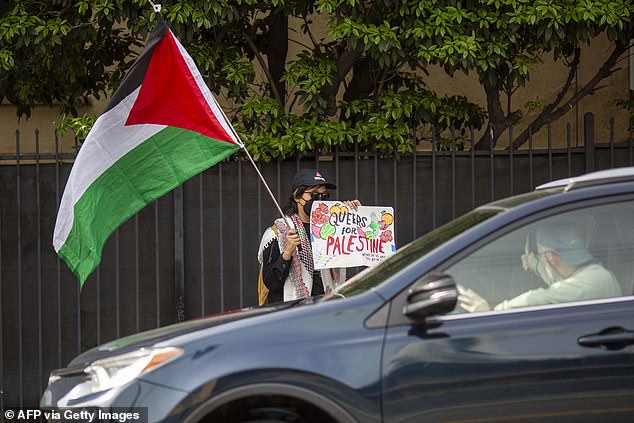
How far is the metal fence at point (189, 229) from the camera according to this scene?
Result: 27.2 ft

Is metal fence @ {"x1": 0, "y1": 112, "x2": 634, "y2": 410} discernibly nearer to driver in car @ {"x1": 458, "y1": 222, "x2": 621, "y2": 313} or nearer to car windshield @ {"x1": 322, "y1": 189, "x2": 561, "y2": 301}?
car windshield @ {"x1": 322, "y1": 189, "x2": 561, "y2": 301}

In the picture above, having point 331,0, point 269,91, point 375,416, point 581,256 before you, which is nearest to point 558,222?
point 581,256

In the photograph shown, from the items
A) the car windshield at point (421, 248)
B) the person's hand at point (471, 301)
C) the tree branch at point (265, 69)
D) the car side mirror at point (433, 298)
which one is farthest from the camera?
the tree branch at point (265, 69)

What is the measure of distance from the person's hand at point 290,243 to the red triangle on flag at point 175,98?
83 cm

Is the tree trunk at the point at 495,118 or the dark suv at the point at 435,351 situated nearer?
the dark suv at the point at 435,351

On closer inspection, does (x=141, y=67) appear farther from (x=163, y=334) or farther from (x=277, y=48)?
(x=277, y=48)

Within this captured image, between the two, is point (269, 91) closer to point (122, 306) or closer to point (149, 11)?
point (149, 11)

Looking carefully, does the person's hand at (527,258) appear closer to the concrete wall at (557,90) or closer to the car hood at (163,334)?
the car hood at (163,334)

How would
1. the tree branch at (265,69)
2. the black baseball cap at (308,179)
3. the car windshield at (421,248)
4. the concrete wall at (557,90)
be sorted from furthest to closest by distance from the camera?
the concrete wall at (557,90), the tree branch at (265,69), the black baseball cap at (308,179), the car windshield at (421,248)

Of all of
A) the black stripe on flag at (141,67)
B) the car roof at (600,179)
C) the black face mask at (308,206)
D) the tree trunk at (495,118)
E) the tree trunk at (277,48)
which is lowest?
the black face mask at (308,206)

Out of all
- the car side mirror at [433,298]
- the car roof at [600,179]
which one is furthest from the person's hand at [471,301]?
the car roof at [600,179]

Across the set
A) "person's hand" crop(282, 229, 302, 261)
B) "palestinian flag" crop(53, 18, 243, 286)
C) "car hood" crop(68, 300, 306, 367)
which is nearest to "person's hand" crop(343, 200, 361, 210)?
"person's hand" crop(282, 229, 302, 261)

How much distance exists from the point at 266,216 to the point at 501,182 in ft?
6.70

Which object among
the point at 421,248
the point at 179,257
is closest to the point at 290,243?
the point at 421,248
